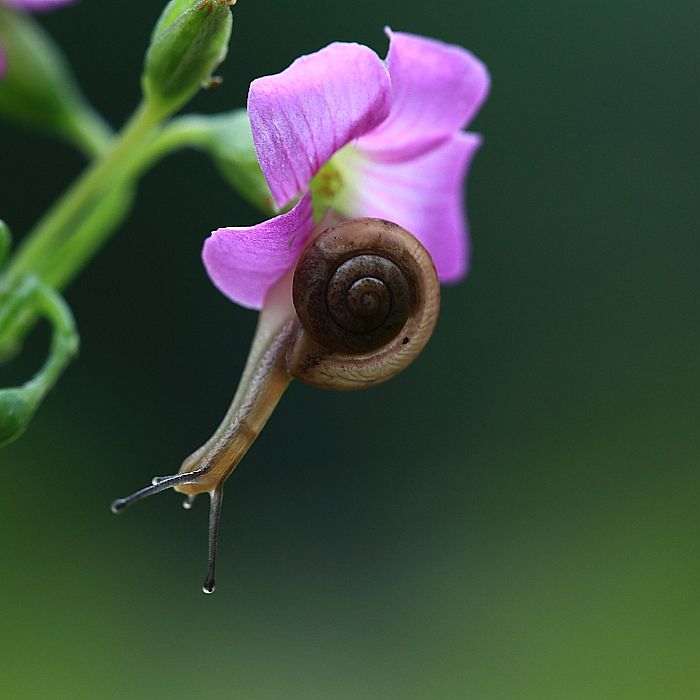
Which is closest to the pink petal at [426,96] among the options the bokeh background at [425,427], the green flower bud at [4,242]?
the green flower bud at [4,242]

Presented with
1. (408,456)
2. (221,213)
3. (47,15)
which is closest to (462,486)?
(408,456)

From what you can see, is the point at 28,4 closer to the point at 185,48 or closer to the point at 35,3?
the point at 35,3

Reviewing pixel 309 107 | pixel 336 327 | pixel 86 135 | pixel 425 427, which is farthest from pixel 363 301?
pixel 425 427

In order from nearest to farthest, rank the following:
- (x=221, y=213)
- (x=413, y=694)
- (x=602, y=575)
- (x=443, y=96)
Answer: (x=443, y=96) → (x=413, y=694) → (x=602, y=575) → (x=221, y=213)

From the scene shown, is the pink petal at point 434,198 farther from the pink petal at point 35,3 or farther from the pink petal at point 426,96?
the pink petal at point 35,3

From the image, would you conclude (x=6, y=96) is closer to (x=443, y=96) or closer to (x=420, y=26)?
(x=443, y=96)

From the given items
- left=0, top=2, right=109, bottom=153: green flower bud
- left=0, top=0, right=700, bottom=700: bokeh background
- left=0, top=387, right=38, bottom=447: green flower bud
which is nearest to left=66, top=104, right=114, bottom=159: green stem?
left=0, top=2, right=109, bottom=153: green flower bud

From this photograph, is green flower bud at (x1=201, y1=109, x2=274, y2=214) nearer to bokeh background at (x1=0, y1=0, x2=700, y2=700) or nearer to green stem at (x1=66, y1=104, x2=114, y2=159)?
green stem at (x1=66, y1=104, x2=114, y2=159)
